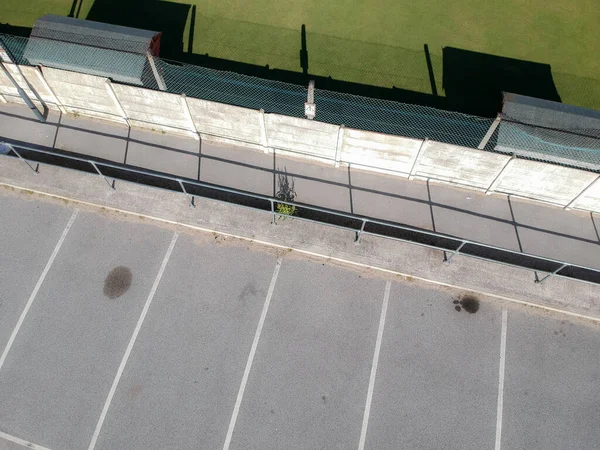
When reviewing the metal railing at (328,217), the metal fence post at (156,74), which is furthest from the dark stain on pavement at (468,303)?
the metal fence post at (156,74)

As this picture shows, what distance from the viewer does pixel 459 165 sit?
38.1 ft

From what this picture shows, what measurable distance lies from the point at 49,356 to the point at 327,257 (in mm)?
7672

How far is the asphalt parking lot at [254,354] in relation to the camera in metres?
9.82

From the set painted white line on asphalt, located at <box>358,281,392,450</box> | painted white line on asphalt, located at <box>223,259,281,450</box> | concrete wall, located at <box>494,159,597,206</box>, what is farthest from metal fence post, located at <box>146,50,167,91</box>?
concrete wall, located at <box>494,159,597,206</box>

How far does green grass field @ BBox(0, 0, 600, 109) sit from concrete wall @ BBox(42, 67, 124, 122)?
349 centimetres

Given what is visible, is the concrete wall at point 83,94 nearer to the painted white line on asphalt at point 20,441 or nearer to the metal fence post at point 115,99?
the metal fence post at point 115,99

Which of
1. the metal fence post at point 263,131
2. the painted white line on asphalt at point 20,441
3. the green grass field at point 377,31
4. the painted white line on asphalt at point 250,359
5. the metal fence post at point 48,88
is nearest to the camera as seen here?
the painted white line on asphalt at point 20,441

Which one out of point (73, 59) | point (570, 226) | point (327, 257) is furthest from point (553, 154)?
point (73, 59)

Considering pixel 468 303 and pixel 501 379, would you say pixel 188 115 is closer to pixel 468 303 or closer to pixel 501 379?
pixel 468 303

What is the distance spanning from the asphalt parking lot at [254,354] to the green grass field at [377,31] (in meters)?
7.38

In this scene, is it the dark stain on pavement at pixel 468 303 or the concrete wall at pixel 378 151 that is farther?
the concrete wall at pixel 378 151

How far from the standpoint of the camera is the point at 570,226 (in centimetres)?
1209

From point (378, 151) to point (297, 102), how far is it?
284cm

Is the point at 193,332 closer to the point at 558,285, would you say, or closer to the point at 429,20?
the point at 558,285
